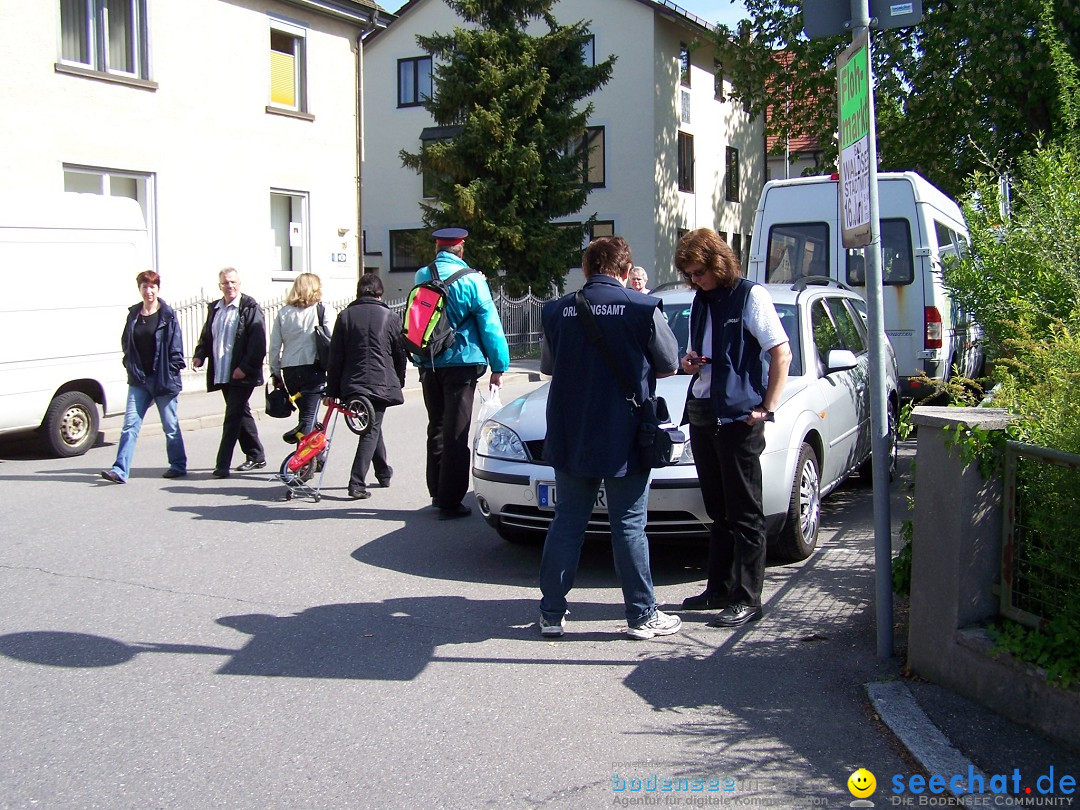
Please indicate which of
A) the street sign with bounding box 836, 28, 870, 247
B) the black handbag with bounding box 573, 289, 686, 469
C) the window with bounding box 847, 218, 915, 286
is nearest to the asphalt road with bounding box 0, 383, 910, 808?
the black handbag with bounding box 573, 289, 686, 469

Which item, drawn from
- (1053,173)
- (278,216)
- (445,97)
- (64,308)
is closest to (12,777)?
A: (1053,173)

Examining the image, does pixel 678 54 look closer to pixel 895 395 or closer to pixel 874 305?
pixel 895 395

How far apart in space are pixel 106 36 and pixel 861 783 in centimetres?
1691

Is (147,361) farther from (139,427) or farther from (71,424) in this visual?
(71,424)

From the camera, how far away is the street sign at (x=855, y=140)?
4.50m

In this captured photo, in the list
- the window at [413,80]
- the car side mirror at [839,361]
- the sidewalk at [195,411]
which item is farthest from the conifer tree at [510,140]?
the car side mirror at [839,361]

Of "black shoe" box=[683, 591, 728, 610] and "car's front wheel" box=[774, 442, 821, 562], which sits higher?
"car's front wheel" box=[774, 442, 821, 562]

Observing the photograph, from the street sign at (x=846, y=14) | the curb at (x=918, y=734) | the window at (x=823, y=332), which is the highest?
the street sign at (x=846, y=14)

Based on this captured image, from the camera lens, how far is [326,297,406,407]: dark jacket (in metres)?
8.34

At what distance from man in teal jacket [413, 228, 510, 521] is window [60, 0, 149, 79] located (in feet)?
38.1

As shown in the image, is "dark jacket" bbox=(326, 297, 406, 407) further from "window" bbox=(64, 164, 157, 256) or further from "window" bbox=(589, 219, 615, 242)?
"window" bbox=(589, 219, 615, 242)

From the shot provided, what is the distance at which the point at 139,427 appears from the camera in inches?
369

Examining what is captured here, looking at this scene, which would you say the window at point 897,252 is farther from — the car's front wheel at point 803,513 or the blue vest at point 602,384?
the blue vest at point 602,384

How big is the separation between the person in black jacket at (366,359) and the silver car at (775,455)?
1720mm
